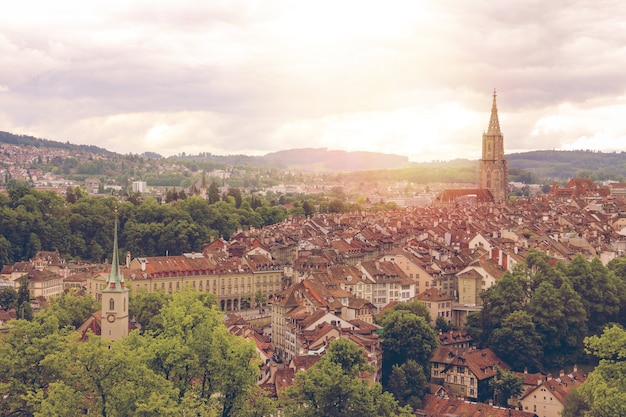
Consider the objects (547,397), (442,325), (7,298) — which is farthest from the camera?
(7,298)

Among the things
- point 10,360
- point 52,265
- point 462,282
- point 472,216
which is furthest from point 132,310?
point 472,216

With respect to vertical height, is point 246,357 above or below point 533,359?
above

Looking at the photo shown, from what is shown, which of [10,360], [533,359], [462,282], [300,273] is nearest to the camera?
[10,360]

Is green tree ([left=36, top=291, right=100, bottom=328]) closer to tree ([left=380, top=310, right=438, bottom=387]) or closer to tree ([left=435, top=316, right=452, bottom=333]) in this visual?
tree ([left=380, top=310, right=438, bottom=387])

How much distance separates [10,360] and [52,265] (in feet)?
199

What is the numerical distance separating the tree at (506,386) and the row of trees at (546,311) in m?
4.23

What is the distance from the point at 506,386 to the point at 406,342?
23.8 ft

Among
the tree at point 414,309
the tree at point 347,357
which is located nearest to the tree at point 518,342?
the tree at point 414,309

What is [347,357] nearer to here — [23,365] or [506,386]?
[506,386]

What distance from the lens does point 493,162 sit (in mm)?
189125

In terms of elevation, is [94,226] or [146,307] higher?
[94,226]

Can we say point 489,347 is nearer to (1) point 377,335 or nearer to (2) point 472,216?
(1) point 377,335

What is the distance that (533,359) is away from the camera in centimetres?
6438

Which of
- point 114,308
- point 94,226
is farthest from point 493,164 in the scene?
point 114,308
